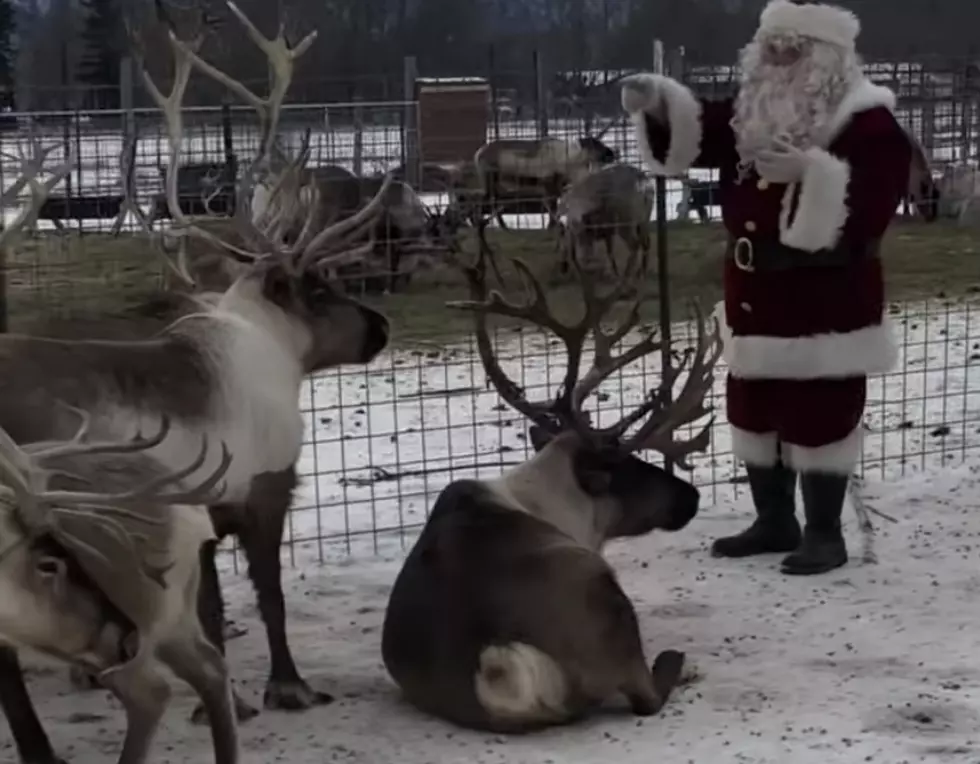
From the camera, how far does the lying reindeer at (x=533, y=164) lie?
42.5 feet

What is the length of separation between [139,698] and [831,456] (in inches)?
103

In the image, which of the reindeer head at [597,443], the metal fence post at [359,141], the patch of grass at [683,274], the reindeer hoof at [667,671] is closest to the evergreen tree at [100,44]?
the metal fence post at [359,141]

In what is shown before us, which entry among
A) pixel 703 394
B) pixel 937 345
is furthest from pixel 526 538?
pixel 937 345

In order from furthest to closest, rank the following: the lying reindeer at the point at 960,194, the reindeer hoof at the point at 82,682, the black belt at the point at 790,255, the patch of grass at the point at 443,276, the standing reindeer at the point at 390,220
Answer: the lying reindeer at the point at 960,194
the standing reindeer at the point at 390,220
the patch of grass at the point at 443,276
the black belt at the point at 790,255
the reindeer hoof at the point at 82,682

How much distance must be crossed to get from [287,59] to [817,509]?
2145mm

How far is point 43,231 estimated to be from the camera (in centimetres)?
1216

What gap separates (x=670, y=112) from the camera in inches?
224

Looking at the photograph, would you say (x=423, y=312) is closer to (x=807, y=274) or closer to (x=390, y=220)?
(x=390, y=220)

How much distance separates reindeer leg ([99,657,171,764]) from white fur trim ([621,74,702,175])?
9.09ft

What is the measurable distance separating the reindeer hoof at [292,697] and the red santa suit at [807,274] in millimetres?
1797

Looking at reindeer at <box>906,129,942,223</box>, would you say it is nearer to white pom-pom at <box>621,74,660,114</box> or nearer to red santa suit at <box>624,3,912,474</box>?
red santa suit at <box>624,3,912,474</box>

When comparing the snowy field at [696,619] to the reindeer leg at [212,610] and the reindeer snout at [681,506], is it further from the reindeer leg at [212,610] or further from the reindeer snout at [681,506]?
the reindeer snout at [681,506]

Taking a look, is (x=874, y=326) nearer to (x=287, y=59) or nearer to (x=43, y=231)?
(x=287, y=59)

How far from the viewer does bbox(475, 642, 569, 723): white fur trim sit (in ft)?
13.5
